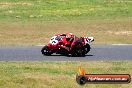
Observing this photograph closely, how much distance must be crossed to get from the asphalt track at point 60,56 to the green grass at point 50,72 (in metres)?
1.81

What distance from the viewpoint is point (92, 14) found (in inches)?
1828

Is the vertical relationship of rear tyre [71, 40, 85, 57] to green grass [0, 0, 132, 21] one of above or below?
above

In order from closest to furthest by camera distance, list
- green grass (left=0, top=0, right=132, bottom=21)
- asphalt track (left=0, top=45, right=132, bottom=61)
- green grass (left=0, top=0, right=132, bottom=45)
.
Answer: asphalt track (left=0, top=45, right=132, bottom=61), green grass (left=0, top=0, right=132, bottom=45), green grass (left=0, top=0, right=132, bottom=21)

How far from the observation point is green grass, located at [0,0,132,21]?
44.8 meters

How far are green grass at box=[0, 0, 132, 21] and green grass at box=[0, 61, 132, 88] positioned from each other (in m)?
21.1

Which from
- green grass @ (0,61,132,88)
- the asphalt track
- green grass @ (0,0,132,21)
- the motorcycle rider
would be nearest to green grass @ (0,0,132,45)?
green grass @ (0,0,132,21)

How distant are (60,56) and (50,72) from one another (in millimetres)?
6728

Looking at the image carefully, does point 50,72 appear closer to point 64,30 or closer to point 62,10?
point 64,30

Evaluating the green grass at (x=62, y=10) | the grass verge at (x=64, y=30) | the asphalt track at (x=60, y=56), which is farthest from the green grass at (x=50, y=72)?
the green grass at (x=62, y=10)

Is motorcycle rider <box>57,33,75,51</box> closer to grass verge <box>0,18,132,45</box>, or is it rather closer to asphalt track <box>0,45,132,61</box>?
asphalt track <box>0,45,132,61</box>

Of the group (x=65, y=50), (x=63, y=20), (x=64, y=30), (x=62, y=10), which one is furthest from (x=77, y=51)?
(x=62, y=10)

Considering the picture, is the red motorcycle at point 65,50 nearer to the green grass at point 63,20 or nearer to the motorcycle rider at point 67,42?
the motorcycle rider at point 67,42

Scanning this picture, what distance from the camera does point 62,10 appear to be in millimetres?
48781

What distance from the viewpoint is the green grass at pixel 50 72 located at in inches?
647
